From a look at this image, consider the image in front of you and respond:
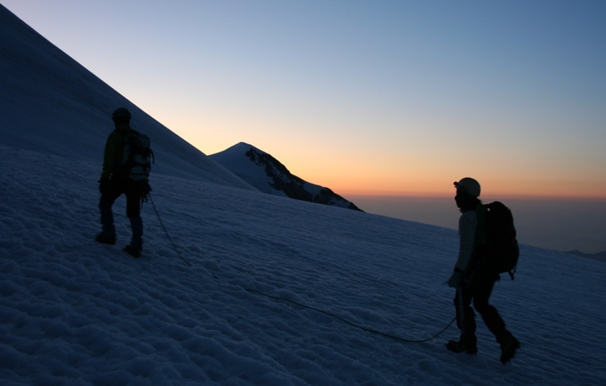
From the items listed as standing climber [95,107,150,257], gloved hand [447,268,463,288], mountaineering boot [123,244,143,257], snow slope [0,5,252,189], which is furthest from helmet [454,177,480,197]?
snow slope [0,5,252,189]

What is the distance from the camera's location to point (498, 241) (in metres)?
5.20

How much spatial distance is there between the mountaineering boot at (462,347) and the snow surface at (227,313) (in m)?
0.11

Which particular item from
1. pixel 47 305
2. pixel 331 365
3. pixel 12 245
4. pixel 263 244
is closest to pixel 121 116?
pixel 12 245

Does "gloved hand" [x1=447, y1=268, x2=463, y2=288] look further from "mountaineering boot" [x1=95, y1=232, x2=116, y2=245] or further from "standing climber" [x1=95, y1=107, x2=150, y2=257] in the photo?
"mountaineering boot" [x1=95, y1=232, x2=116, y2=245]

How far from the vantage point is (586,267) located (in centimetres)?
2209

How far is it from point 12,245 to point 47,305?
2.40 metres

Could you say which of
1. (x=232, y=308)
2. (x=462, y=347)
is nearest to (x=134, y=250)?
(x=232, y=308)

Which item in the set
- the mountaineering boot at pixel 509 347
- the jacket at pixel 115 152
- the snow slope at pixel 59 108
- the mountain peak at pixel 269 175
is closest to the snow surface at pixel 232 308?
the mountaineering boot at pixel 509 347

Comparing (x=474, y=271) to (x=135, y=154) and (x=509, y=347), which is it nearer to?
(x=509, y=347)

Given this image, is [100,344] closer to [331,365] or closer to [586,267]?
[331,365]

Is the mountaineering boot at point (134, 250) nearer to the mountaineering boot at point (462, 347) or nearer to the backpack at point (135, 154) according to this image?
the backpack at point (135, 154)

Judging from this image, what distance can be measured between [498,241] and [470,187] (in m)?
0.73

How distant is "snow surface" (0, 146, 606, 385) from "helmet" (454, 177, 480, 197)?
2.18m

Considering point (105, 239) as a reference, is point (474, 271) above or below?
above
